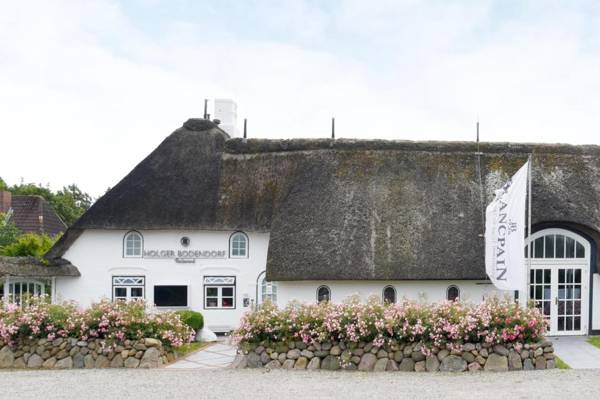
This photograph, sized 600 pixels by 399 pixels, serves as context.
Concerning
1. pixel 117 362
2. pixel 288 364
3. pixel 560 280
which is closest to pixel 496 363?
pixel 288 364

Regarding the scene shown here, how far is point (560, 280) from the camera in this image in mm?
18828

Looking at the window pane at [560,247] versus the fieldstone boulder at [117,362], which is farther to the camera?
the window pane at [560,247]

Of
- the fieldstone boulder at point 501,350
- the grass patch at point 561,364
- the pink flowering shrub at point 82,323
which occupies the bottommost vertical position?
the grass patch at point 561,364

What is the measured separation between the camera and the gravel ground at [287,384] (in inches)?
435

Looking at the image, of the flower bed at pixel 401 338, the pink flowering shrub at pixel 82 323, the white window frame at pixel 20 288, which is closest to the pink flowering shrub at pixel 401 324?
the flower bed at pixel 401 338

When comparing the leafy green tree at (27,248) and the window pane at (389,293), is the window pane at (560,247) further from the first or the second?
the leafy green tree at (27,248)

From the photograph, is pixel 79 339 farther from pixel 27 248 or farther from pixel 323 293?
pixel 27 248

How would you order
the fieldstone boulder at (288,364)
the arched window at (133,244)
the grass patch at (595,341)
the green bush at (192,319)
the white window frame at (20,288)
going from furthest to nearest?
1. the arched window at (133,244)
2. the white window frame at (20,288)
3. the green bush at (192,319)
4. the grass patch at (595,341)
5. the fieldstone boulder at (288,364)

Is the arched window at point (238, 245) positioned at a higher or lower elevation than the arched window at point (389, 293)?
higher

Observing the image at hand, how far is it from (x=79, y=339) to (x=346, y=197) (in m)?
9.77

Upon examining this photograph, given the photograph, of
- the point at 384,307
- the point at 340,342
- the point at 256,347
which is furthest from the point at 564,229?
the point at 256,347

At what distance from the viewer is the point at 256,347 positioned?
45.4 feet

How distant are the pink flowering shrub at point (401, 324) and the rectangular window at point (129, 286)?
7909 millimetres

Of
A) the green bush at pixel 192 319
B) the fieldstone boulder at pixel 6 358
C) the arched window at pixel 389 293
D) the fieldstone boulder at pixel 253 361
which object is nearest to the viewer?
the fieldstone boulder at pixel 253 361
